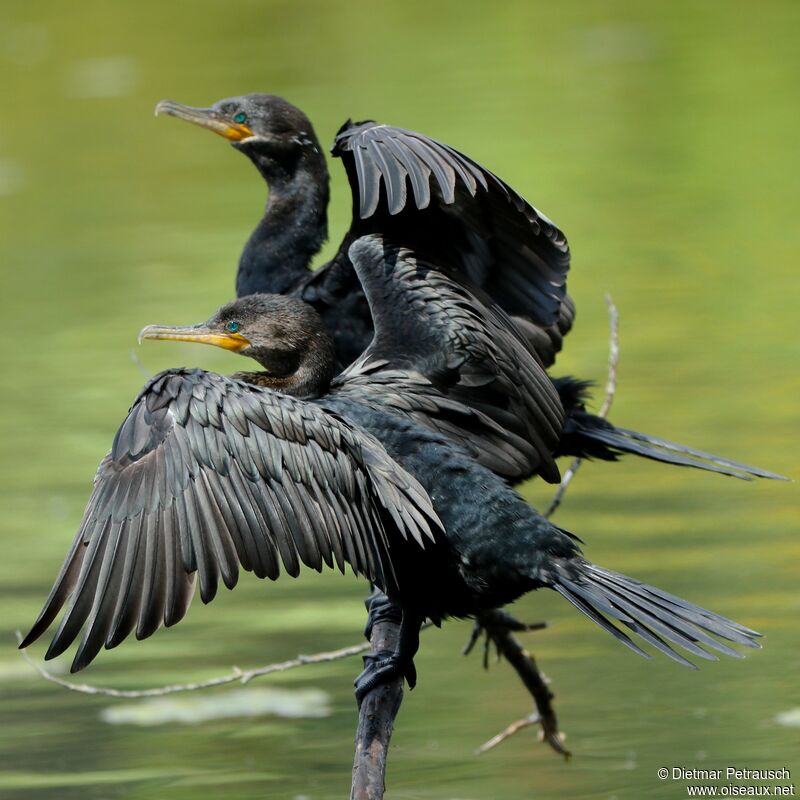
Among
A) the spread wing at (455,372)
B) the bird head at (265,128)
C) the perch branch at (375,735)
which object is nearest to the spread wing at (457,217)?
the spread wing at (455,372)

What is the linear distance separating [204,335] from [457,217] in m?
0.69

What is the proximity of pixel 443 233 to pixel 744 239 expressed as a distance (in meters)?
6.04

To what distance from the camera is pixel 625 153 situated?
12.2 meters

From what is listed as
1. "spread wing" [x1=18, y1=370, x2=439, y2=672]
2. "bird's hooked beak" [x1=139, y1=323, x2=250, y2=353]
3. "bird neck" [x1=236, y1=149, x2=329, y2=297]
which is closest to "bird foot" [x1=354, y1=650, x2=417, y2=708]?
"spread wing" [x1=18, y1=370, x2=439, y2=672]

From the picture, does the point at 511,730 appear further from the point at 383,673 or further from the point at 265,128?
the point at 265,128

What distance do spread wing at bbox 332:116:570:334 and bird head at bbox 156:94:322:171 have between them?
3.94 feet

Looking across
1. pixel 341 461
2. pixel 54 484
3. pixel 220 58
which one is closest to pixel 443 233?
pixel 341 461

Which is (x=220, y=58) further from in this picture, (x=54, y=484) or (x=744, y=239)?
(x=54, y=484)

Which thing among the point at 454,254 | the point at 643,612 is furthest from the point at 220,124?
the point at 643,612

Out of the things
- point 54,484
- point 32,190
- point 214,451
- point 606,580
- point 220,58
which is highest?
point 220,58

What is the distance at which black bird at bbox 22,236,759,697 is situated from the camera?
Result: 11.6 ft

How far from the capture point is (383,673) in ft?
12.7

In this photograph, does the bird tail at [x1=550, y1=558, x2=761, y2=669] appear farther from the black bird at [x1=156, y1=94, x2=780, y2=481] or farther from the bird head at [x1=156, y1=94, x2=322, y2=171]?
the bird head at [x1=156, y1=94, x2=322, y2=171]

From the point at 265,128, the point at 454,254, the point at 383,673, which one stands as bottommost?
the point at 383,673
